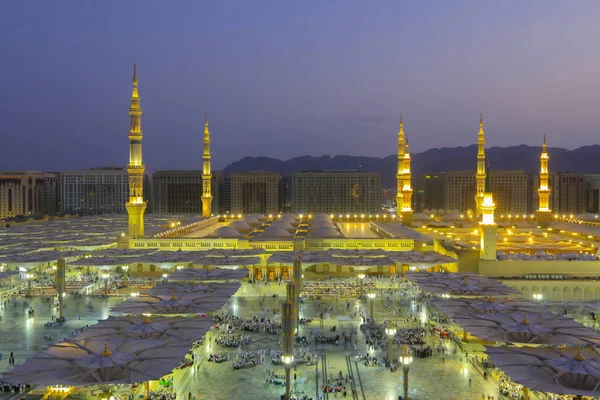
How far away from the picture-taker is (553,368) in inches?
666

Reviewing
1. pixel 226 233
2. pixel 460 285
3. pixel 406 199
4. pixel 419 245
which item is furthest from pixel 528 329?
→ pixel 406 199

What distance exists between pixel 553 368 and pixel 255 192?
12176 cm

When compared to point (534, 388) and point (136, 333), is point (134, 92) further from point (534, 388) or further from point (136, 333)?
point (534, 388)

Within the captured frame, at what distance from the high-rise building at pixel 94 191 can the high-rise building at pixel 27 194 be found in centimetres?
354

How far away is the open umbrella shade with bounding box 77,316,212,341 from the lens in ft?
66.0

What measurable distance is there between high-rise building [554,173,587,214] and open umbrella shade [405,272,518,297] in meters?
109

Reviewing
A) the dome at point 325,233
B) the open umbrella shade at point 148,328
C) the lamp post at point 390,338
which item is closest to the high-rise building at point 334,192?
the dome at point 325,233

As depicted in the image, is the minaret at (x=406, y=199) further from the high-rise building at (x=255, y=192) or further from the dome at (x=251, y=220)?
the high-rise building at (x=255, y=192)

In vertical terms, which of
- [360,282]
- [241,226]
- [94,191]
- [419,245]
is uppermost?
[94,191]

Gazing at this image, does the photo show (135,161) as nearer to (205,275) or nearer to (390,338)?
(205,275)

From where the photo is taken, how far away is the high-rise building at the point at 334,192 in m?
135

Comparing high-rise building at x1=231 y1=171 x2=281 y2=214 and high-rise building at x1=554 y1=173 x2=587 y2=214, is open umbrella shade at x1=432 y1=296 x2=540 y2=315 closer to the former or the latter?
high-rise building at x1=231 y1=171 x2=281 y2=214

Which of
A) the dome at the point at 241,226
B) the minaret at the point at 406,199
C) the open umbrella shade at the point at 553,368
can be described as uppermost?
the minaret at the point at 406,199

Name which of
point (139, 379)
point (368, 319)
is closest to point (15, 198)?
point (368, 319)
